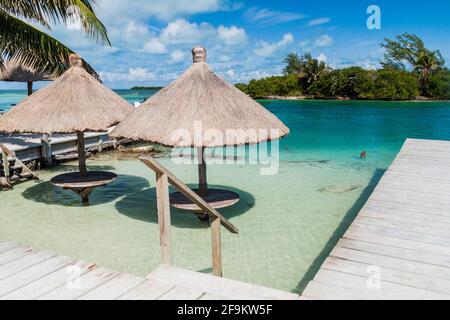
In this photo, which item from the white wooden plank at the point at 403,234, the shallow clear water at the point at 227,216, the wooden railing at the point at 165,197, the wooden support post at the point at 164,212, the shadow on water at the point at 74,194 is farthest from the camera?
the shadow on water at the point at 74,194

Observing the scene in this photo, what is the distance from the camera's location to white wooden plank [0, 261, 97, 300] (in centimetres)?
241

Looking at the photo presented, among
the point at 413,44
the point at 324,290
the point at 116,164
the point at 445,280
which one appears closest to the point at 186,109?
the point at 324,290

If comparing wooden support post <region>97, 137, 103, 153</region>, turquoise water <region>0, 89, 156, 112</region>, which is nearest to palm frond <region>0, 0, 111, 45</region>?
wooden support post <region>97, 137, 103, 153</region>

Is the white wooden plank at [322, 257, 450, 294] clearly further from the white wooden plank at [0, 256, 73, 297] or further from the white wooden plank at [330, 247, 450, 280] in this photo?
the white wooden plank at [0, 256, 73, 297]

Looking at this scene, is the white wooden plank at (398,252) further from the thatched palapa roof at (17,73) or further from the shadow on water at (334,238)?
the thatched palapa roof at (17,73)

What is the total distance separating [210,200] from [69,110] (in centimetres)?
287

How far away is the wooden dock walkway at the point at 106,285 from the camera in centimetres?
239

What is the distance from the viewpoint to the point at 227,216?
624 cm

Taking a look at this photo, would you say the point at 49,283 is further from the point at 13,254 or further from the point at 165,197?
the point at 165,197

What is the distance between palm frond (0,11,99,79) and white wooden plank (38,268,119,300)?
7.18 meters

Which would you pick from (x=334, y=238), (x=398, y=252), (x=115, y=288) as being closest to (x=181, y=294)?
(x=115, y=288)

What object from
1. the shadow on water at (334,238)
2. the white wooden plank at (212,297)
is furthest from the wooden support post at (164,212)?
the shadow on water at (334,238)

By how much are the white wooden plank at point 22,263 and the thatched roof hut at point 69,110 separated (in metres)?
3.41
